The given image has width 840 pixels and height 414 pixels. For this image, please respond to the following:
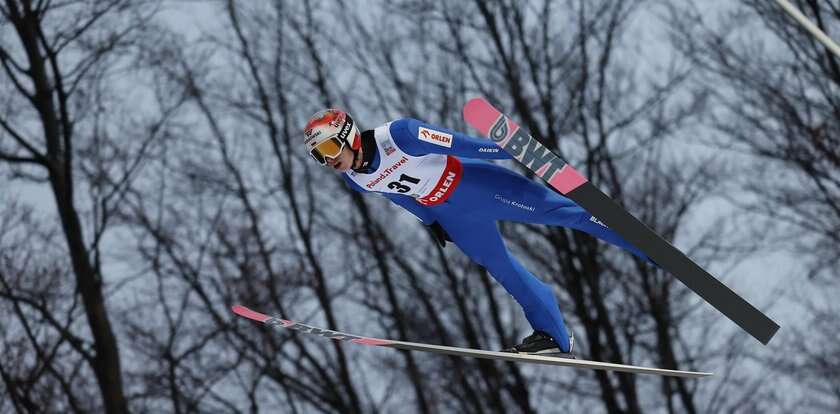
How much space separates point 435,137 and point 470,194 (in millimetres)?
475

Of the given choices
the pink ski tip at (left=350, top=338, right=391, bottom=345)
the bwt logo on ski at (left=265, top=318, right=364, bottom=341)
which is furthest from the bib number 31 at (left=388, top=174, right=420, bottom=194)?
the bwt logo on ski at (left=265, top=318, right=364, bottom=341)

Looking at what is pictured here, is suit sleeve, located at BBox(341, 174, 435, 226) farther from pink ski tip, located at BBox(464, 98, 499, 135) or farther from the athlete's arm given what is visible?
pink ski tip, located at BBox(464, 98, 499, 135)

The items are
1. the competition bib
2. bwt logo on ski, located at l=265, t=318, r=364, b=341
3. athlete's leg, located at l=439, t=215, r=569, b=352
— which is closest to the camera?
the competition bib

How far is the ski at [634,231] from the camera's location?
14.3ft

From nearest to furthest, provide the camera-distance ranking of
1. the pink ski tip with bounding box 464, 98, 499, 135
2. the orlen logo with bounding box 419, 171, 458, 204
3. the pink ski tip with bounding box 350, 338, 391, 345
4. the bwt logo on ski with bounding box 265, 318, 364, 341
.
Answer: the pink ski tip with bounding box 464, 98, 499, 135, the orlen logo with bounding box 419, 171, 458, 204, the pink ski tip with bounding box 350, 338, 391, 345, the bwt logo on ski with bounding box 265, 318, 364, 341

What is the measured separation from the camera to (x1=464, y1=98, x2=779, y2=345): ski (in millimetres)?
4367

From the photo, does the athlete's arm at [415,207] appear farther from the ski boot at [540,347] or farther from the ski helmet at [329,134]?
the ski boot at [540,347]

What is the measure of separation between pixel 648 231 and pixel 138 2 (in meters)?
7.13

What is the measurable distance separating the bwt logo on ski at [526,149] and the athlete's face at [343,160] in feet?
2.54

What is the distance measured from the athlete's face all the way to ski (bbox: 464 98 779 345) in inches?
30.5

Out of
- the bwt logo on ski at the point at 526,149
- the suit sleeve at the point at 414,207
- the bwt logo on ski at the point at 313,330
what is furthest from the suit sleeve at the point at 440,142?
the bwt logo on ski at the point at 313,330

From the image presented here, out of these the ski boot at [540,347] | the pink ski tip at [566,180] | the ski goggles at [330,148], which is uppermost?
the ski goggles at [330,148]

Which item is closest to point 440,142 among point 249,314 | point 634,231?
point 634,231

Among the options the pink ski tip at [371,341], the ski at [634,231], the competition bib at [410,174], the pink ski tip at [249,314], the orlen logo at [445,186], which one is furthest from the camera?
the pink ski tip at [249,314]
